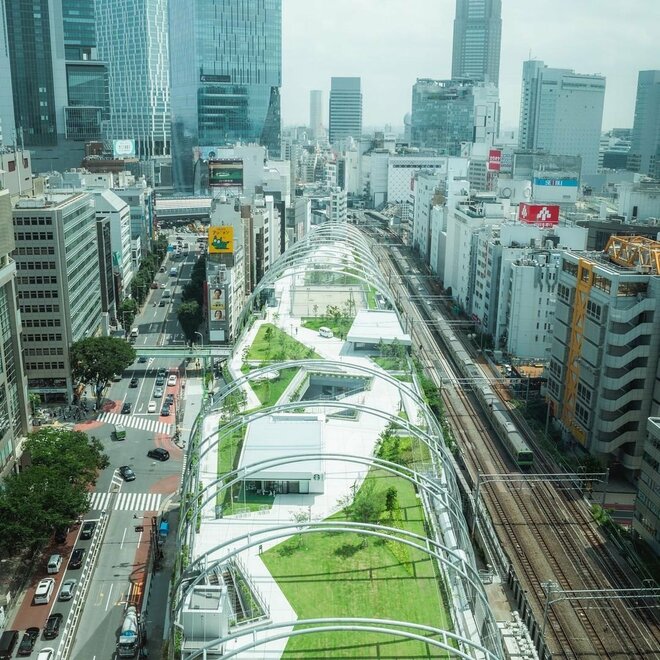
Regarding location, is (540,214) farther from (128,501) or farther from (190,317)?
(128,501)

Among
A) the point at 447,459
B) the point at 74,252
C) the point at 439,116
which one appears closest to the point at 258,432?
the point at 447,459

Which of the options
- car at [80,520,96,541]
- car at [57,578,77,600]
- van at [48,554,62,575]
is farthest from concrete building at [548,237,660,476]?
van at [48,554,62,575]

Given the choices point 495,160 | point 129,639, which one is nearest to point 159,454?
point 129,639

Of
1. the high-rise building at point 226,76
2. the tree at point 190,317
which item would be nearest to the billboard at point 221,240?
the tree at point 190,317

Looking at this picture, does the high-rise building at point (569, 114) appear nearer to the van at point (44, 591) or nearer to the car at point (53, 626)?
the van at point (44, 591)

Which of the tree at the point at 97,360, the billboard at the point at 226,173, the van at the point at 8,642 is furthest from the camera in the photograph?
the billboard at the point at 226,173

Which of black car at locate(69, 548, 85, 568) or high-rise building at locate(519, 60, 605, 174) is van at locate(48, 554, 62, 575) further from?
high-rise building at locate(519, 60, 605, 174)

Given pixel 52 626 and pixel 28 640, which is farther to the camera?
pixel 52 626

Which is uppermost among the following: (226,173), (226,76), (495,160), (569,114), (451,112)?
(226,76)
